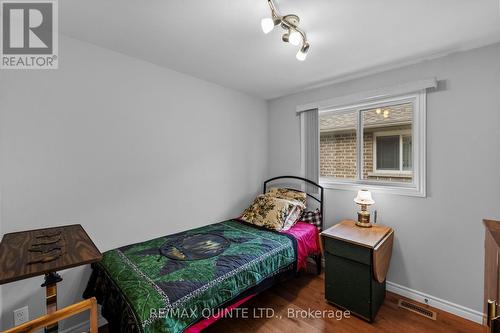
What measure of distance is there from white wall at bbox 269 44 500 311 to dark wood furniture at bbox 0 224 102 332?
2.68m

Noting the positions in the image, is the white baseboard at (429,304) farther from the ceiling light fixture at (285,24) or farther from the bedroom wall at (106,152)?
the ceiling light fixture at (285,24)

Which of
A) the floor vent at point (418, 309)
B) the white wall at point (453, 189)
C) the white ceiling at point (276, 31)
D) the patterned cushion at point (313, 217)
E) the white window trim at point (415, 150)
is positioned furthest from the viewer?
the patterned cushion at point (313, 217)

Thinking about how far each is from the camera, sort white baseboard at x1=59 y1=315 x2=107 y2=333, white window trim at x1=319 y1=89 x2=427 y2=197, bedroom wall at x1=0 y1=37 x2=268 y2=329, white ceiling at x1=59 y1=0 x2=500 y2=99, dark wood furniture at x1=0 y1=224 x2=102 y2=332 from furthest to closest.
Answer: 1. white window trim at x1=319 y1=89 x2=427 y2=197
2. white baseboard at x1=59 y1=315 x2=107 y2=333
3. bedroom wall at x1=0 y1=37 x2=268 y2=329
4. white ceiling at x1=59 y1=0 x2=500 y2=99
5. dark wood furniture at x1=0 y1=224 x2=102 y2=332

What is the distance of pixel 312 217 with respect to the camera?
2.79m

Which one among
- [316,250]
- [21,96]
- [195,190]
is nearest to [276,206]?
[316,250]

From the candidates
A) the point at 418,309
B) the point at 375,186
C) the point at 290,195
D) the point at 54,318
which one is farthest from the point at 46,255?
the point at 418,309

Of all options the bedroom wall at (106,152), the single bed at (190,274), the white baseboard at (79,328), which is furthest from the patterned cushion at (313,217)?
the white baseboard at (79,328)

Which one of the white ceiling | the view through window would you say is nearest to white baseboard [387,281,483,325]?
the view through window

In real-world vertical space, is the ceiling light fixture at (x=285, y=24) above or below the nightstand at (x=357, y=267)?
above

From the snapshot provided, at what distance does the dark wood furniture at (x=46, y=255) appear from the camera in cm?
100

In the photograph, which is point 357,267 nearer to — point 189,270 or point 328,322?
point 328,322

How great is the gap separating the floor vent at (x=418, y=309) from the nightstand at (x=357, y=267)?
18cm

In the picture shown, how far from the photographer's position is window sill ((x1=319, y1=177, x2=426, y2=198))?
87.6 inches

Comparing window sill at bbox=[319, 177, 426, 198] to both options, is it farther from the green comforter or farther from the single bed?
the green comforter
